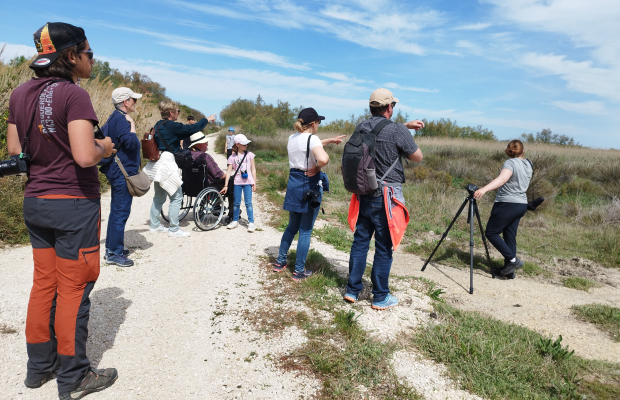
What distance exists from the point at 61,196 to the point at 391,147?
266cm

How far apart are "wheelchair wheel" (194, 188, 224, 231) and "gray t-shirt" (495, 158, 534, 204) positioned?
15.5ft

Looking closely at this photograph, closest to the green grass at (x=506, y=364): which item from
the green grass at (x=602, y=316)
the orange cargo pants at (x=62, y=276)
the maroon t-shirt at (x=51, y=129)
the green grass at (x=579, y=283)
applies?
the green grass at (x=602, y=316)

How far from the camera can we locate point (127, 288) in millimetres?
4234

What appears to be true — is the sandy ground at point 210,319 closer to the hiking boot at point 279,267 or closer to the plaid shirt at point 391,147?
the hiking boot at point 279,267

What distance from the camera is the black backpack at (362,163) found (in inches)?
136

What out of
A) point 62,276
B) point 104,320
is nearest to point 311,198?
point 104,320

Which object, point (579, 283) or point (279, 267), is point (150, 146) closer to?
point (279, 267)

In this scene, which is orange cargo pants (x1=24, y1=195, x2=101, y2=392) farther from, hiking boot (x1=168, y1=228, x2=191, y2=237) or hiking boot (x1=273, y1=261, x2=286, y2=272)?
hiking boot (x1=168, y1=228, x2=191, y2=237)

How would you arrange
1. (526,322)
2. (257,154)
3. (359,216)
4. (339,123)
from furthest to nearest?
1. (339,123)
2. (257,154)
3. (526,322)
4. (359,216)

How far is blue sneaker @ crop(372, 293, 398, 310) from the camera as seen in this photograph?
3912 mm

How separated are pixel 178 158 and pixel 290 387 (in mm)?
4461

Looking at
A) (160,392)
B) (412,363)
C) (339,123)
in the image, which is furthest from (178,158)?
(339,123)

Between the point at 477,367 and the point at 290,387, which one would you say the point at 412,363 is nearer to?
the point at 477,367

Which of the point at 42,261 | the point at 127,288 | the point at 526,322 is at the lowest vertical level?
the point at 127,288
